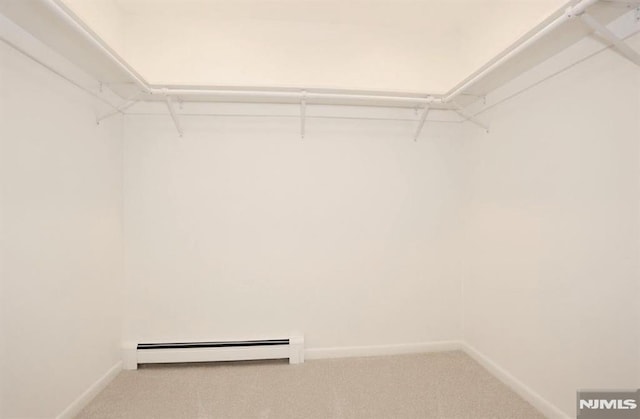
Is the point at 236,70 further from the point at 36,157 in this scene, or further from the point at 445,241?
the point at 445,241

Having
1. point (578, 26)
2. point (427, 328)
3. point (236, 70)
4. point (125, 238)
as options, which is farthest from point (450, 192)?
point (125, 238)

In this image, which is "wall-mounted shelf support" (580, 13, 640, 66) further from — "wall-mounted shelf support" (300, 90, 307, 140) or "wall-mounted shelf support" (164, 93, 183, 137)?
"wall-mounted shelf support" (164, 93, 183, 137)

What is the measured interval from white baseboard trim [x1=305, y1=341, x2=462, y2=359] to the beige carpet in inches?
2.4

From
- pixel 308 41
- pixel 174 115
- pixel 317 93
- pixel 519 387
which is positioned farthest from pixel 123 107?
pixel 519 387

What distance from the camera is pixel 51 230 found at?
1.57 meters

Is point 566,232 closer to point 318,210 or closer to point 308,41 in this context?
point 318,210

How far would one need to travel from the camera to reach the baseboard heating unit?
2.21 meters

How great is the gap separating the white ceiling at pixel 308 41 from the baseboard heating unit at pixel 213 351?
198 centimetres

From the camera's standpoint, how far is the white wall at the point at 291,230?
2.30 meters

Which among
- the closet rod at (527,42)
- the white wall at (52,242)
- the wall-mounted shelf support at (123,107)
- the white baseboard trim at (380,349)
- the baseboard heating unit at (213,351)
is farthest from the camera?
the white baseboard trim at (380,349)

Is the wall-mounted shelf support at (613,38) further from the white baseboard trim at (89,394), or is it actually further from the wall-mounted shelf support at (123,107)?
the white baseboard trim at (89,394)

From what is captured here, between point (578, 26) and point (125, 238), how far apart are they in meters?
3.05

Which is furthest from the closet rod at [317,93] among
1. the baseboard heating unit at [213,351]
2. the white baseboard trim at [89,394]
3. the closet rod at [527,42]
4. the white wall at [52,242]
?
the white baseboard trim at [89,394]

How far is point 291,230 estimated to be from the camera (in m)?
2.40
